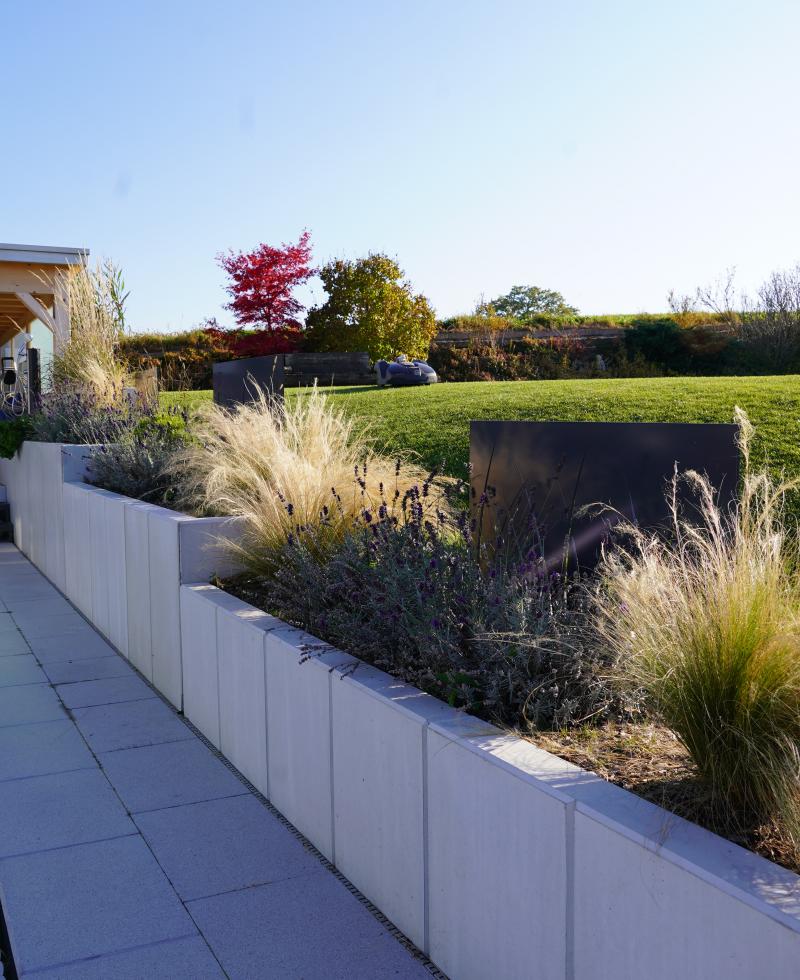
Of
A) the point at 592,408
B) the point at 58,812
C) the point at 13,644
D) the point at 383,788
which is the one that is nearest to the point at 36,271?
the point at 592,408

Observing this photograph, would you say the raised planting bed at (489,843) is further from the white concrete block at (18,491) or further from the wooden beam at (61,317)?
the wooden beam at (61,317)

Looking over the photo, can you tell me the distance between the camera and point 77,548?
19.5 ft

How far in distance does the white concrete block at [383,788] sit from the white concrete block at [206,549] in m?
1.58

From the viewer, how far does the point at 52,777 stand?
319cm

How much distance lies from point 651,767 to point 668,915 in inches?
20.3

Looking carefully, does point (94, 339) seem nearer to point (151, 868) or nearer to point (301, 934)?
point (151, 868)

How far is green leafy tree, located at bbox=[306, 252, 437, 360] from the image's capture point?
57.3 ft

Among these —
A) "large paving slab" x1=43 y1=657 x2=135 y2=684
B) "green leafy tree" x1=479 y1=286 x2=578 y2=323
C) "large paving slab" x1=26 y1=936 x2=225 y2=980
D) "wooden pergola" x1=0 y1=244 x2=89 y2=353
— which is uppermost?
"green leafy tree" x1=479 y1=286 x2=578 y2=323

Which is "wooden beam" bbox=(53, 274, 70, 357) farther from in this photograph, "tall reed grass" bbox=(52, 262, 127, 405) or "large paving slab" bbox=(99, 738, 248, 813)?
"large paving slab" bbox=(99, 738, 248, 813)

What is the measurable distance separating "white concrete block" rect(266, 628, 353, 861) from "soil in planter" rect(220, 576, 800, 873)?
0.74 meters

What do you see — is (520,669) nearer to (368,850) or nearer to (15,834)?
(368,850)

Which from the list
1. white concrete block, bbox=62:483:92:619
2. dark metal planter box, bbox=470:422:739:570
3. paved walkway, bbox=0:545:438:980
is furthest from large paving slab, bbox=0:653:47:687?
dark metal planter box, bbox=470:422:739:570

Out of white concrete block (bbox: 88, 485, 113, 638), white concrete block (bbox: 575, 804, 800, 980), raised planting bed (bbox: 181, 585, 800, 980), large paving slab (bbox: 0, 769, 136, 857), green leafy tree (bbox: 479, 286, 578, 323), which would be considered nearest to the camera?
white concrete block (bbox: 575, 804, 800, 980)

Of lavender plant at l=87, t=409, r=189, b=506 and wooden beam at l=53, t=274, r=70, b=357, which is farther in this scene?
wooden beam at l=53, t=274, r=70, b=357
